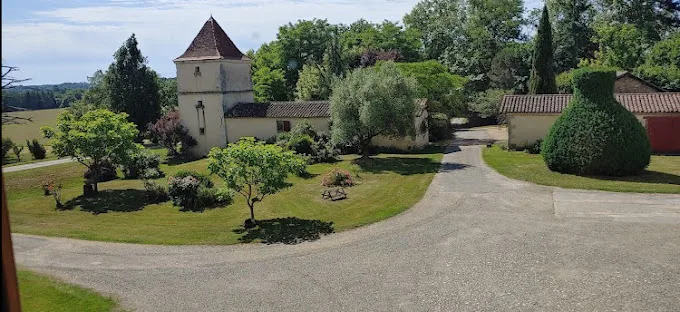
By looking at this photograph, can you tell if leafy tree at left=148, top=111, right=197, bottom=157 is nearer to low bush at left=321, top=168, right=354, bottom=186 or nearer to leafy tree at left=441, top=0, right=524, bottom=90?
low bush at left=321, top=168, right=354, bottom=186

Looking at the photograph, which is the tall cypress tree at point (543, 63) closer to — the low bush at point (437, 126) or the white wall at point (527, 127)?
the low bush at point (437, 126)

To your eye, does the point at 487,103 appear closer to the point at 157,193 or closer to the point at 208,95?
the point at 208,95

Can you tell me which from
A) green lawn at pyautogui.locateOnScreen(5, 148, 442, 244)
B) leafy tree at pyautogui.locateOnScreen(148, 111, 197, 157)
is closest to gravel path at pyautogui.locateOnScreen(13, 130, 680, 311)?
green lawn at pyautogui.locateOnScreen(5, 148, 442, 244)

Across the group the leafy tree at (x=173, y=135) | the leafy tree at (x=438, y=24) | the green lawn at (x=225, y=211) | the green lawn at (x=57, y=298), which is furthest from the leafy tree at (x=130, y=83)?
the green lawn at (x=57, y=298)

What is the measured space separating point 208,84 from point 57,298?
2821 cm

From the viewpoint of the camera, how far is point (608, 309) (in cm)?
1220

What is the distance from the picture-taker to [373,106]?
3150 cm

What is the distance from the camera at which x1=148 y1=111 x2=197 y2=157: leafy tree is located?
41250 millimetres

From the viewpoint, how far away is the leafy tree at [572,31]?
196 feet

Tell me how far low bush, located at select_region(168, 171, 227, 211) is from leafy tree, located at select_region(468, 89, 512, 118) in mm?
34150

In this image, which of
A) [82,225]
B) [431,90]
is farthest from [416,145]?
[82,225]

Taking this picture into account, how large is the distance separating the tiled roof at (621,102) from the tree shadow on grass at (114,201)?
2274 cm

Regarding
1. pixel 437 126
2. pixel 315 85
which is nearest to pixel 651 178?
pixel 437 126

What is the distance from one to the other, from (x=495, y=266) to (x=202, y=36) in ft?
111
